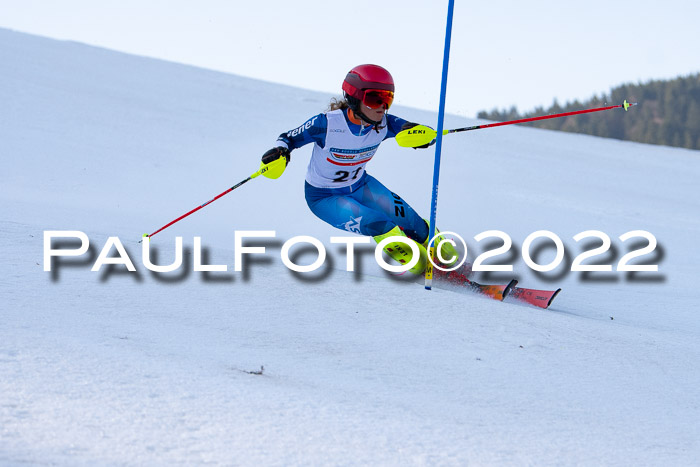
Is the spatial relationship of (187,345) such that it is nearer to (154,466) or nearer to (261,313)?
(261,313)

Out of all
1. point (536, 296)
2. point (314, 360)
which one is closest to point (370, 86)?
point (536, 296)

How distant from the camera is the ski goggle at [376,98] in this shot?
12.1ft

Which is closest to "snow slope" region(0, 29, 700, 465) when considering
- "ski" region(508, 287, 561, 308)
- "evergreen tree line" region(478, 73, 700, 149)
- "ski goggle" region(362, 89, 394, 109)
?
"ski" region(508, 287, 561, 308)

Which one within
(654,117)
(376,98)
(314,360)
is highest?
(654,117)

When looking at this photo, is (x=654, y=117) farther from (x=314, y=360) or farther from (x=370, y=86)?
(x=314, y=360)

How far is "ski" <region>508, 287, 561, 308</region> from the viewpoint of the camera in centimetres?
350

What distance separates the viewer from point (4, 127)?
311 inches

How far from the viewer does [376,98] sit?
12.2ft

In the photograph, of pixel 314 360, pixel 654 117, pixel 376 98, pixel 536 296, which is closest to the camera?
pixel 314 360

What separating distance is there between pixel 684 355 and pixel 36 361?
2330 millimetres
